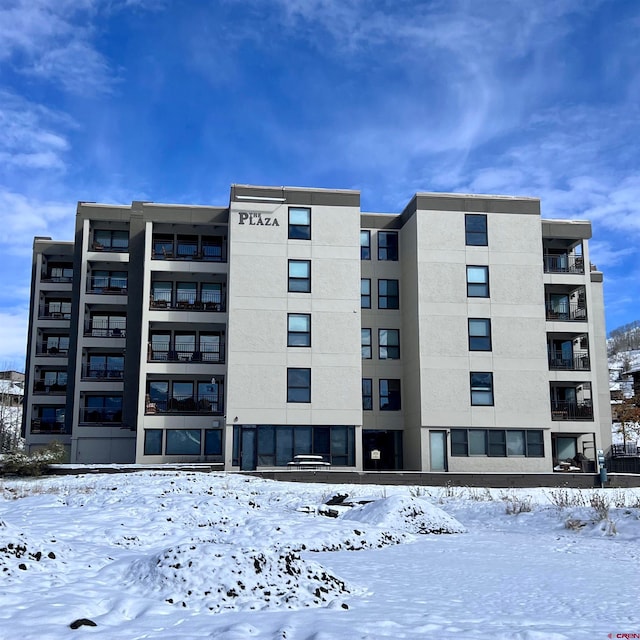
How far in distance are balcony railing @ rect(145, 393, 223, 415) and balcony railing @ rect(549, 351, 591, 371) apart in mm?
18828

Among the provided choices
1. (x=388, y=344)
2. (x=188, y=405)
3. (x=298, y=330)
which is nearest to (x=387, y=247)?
(x=388, y=344)

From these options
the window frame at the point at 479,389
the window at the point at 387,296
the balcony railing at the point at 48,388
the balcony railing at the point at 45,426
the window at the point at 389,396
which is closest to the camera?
the window frame at the point at 479,389

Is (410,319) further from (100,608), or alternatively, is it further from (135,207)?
(100,608)

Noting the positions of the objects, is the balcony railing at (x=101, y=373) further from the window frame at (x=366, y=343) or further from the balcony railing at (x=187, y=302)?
the window frame at (x=366, y=343)

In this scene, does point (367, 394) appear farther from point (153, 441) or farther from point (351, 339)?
point (153, 441)

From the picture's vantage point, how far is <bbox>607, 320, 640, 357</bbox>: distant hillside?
160m

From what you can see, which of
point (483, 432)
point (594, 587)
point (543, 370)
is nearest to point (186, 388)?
point (483, 432)

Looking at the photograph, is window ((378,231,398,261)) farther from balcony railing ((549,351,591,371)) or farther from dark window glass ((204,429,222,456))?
dark window glass ((204,429,222,456))

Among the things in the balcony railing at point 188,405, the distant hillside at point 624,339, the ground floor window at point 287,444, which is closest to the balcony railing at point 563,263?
the ground floor window at point 287,444

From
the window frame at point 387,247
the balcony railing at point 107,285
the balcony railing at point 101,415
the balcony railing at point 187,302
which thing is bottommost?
the balcony railing at point 101,415

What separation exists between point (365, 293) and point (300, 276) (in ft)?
17.0

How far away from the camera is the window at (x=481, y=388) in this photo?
38312mm

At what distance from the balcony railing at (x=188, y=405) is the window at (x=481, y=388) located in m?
13.5

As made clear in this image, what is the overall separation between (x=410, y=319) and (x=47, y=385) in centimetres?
2720
